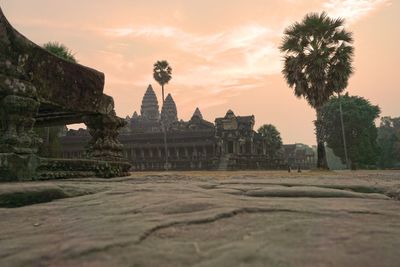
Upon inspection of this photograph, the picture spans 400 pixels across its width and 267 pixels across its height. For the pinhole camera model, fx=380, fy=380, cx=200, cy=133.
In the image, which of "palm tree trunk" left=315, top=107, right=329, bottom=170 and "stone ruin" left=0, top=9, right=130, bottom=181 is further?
"palm tree trunk" left=315, top=107, right=329, bottom=170

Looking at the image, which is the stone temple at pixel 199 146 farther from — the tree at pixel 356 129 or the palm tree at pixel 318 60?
the palm tree at pixel 318 60

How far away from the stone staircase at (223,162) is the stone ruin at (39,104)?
115 feet

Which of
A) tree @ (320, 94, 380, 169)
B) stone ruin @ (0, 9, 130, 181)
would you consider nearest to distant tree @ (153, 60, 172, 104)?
tree @ (320, 94, 380, 169)

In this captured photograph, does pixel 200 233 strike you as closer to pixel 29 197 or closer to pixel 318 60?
pixel 29 197

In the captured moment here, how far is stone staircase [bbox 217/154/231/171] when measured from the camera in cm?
4218

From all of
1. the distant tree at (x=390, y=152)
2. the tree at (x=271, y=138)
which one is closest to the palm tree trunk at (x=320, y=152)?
Result: the distant tree at (x=390, y=152)

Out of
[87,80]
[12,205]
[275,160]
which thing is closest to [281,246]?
[12,205]

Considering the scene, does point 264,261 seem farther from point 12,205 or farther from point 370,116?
point 370,116

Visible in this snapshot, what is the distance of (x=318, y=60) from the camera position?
878 inches

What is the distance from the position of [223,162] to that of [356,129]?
57.8 ft

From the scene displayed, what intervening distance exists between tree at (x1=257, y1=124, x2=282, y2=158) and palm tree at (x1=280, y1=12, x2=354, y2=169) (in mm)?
34631

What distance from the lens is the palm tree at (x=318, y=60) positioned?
22453 mm

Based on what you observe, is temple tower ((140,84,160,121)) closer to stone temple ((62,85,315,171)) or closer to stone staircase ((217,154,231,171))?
stone temple ((62,85,315,171))

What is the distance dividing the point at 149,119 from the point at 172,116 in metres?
4.91
